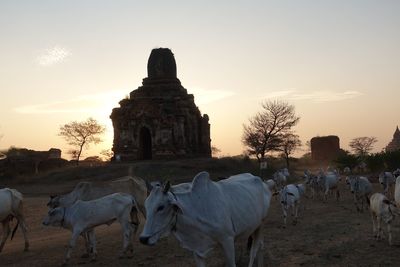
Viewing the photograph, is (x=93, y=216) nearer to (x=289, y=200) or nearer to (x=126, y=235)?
(x=126, y=235)

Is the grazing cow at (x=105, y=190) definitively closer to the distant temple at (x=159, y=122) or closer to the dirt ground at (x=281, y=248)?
the dirt ground at (x=281, y=248)

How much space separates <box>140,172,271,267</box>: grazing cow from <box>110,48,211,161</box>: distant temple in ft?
103

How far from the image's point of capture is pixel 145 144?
135 ft

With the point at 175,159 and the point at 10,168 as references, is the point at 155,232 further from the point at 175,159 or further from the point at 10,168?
the point at 10,168

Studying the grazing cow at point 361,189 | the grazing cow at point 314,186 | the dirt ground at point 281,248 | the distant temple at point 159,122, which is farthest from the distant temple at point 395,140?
the dirt ground at point 281,248

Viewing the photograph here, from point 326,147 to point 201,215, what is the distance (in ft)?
240

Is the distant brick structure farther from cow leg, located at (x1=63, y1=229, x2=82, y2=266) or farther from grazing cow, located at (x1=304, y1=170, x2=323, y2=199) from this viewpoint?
cow leg, located at (x1=63, y1=229, x2=82, y2=266)

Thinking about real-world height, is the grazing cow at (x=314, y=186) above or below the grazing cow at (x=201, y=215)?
below

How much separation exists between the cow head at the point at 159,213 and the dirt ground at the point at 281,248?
12.2ft

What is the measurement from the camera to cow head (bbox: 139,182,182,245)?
5434mm

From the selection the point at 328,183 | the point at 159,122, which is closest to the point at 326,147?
the point at 159,122

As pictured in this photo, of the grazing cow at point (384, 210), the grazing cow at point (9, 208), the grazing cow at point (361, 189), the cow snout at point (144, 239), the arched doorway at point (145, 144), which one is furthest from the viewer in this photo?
the arched doorway at point (145, 144)

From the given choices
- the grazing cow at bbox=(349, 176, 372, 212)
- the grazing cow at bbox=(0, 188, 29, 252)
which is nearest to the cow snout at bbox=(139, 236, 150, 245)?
the grazing cow at bbox=(0, 188, 29, 252)

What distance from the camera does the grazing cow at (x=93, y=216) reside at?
10516 mm
